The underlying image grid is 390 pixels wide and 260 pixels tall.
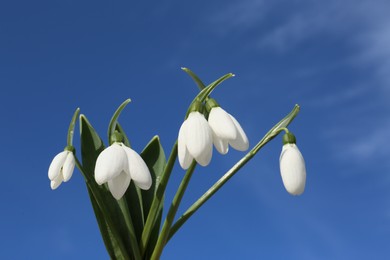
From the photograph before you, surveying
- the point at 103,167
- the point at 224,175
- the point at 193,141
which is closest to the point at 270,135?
the point at 224,175

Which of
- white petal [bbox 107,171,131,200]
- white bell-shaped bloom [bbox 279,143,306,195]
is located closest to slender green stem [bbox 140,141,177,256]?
white petal [bbox 107,171,131,200]

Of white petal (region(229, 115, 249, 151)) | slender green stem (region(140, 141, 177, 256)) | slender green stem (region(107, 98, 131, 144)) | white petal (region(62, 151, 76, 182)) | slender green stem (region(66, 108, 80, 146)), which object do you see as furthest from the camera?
slender green stem (region(107, 98, 131, 144))

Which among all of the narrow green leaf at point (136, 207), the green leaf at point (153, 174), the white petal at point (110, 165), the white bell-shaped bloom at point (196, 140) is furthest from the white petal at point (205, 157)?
the narrow green leaf at point (136, 207)

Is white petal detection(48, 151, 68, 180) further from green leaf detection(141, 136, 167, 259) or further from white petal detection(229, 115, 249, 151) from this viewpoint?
white petal detection(229, 115, 249, 151)

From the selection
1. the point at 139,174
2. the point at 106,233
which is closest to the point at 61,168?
the point at 106,233

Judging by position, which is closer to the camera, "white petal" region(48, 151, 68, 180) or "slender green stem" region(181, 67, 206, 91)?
"white petal" region(48, 151, 68, 180)

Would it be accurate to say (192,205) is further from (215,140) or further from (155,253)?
(215,140)
